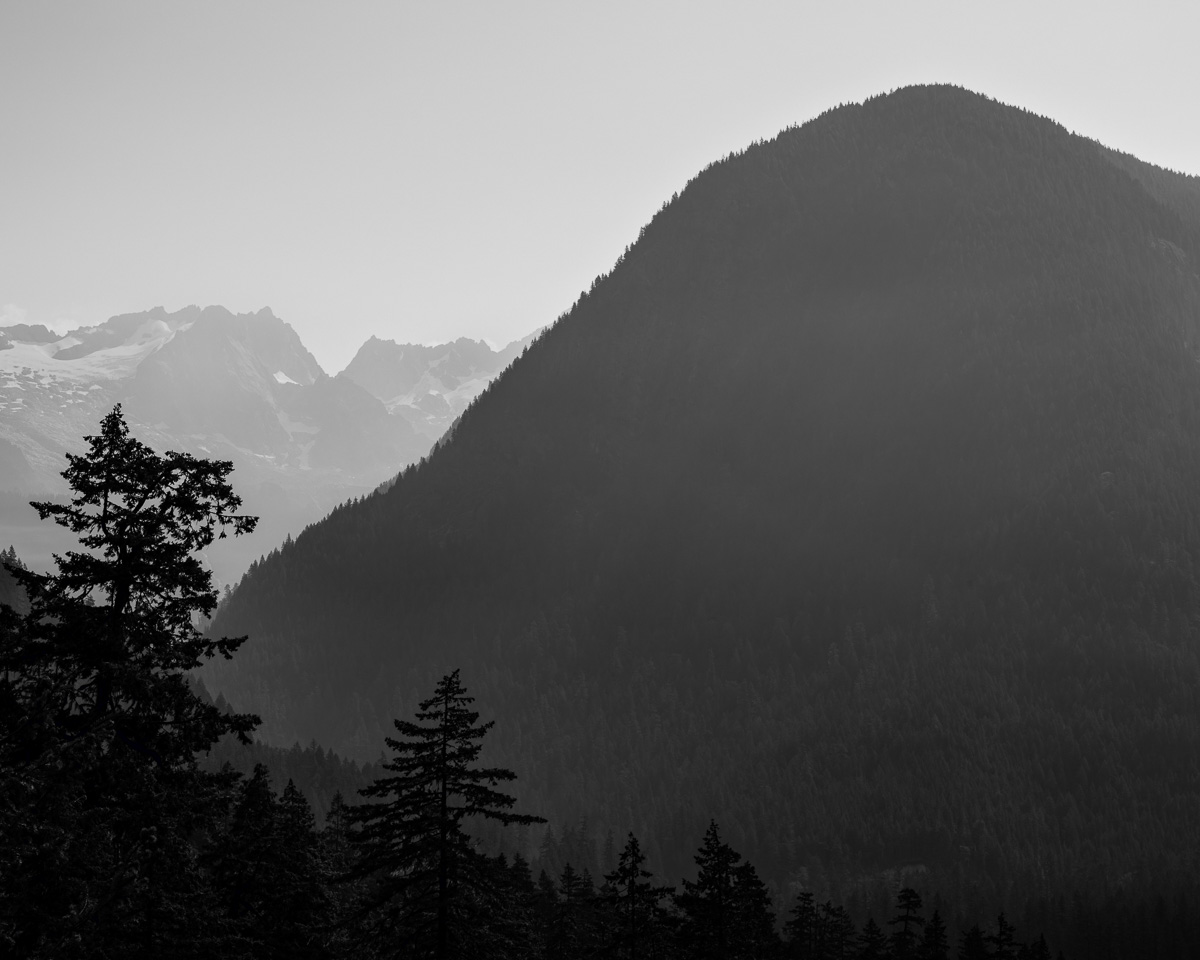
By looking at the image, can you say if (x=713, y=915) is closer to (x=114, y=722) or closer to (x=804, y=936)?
(x=114, y=722)

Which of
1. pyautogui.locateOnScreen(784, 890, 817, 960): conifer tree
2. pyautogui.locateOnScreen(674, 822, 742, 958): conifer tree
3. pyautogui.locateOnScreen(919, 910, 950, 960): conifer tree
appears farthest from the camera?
pyautogui.locateOnScreen(784, 890, 817, 960): conifer tree

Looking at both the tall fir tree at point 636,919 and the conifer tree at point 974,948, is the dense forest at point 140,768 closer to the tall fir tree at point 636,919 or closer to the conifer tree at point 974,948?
the tall fir tree at point 636,919

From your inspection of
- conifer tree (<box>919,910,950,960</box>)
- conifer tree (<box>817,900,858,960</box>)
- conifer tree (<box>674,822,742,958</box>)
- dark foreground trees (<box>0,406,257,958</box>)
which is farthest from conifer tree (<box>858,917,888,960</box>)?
dark foreground trees (<box>0,406,257,958</box>)

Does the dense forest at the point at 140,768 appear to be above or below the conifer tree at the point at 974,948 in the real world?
above

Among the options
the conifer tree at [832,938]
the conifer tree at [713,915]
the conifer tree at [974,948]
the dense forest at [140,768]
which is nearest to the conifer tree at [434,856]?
the dense forest at [140,768]

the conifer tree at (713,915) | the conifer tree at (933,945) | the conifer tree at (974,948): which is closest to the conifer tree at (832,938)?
the conifer tree at (933,945)

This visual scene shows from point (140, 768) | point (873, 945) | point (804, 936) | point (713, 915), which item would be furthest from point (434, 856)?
point (804, 936)

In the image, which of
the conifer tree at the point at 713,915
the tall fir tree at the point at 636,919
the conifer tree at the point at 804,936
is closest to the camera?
the tall fir tree at the point at 636,919

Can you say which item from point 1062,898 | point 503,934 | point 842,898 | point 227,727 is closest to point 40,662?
point 227,727

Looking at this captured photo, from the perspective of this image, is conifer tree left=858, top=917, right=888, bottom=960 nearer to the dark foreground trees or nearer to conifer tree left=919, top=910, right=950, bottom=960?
conifer tree left=919, top=910, right=950, bottom=960

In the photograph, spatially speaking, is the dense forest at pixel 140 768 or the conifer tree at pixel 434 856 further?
the conifer tree at pixel 434 856

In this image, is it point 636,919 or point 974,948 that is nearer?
point 636,919

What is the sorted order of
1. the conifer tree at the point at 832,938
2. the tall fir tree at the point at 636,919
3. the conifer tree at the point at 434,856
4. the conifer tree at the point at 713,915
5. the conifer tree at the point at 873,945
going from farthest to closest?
1. the conifer tree at the point at 873,945
2. the conifer tree at the point at 832,938
3. the conifer tree at the point at 713,915
4. the tall fir tree at the point at 636,919
5. the conifer tree at the point at 434,856

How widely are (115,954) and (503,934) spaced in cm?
1287
